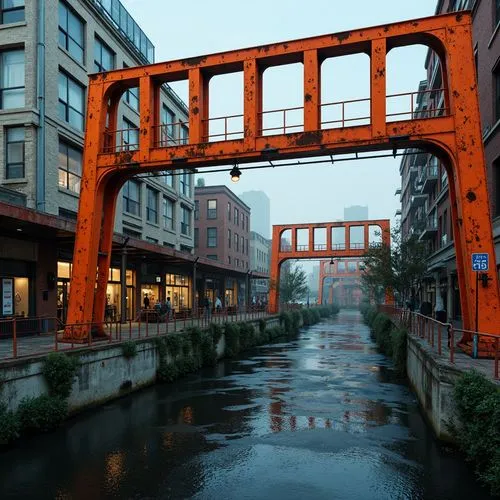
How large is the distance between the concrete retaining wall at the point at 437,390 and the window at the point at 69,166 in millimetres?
17595

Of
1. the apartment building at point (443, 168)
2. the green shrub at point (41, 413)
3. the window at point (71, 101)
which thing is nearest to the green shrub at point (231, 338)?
the apartment building at point (443, 168)

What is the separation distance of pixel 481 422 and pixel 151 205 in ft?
94.0

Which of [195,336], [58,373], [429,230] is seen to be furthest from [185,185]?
[58,373]

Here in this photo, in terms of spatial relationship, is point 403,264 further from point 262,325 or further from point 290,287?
point 290,287

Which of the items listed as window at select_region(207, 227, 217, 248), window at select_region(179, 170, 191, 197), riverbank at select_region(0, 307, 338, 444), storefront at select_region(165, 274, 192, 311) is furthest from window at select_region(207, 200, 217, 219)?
riverbank at select_region(0, 307, 338, 444)

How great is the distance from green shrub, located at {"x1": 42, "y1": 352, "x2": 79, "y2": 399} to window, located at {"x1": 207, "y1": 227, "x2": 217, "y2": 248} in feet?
150

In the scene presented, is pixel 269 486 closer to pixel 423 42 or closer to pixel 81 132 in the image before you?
pixel 423 42

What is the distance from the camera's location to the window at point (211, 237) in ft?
187

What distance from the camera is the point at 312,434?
10.7 meters

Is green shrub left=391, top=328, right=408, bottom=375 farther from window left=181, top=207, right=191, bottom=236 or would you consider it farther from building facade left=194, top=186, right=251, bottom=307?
building facade left=194, top=186, right=251, bottom=307

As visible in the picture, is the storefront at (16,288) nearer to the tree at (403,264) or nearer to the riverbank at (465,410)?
the riverbank at (465,410)

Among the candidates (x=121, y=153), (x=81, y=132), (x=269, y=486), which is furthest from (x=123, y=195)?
(x=269, y=486)

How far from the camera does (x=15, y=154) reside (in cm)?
2112

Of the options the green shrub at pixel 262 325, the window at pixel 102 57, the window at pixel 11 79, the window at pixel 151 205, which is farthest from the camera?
the window at pixel 151 205
